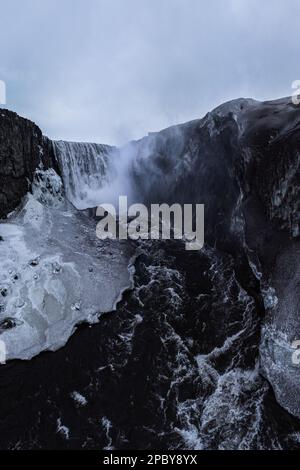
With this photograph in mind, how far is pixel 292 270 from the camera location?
2234cm

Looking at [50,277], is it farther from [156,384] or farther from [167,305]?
[156,384]

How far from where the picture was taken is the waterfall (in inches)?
1736

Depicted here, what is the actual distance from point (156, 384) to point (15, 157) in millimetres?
24569

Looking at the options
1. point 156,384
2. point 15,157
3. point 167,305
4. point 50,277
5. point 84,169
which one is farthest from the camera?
point 84,169

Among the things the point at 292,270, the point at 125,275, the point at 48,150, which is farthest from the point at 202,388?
the point at 48,150

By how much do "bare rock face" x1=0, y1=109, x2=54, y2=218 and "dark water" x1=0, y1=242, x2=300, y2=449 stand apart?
1487 centimetres

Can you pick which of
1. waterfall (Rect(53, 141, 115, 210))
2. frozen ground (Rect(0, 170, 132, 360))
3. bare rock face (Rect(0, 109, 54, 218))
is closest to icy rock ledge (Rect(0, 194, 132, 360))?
frozen ground (Rect(0, 170, 132, 360))

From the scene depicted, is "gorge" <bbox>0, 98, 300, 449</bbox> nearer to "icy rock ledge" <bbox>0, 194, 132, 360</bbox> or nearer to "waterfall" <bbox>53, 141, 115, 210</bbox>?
"icy rock ledge" <bbox>0, 194, 132, 360</bbox>

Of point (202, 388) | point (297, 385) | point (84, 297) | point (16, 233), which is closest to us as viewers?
point (297, 385)

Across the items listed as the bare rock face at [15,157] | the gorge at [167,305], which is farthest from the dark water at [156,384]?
the bare rock face at [15,157]

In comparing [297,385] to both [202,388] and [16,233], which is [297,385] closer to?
[202,388]

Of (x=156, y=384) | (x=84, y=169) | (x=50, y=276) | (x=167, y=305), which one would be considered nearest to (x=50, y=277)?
(x=50, y=276)

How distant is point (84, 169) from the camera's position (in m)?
46.3
